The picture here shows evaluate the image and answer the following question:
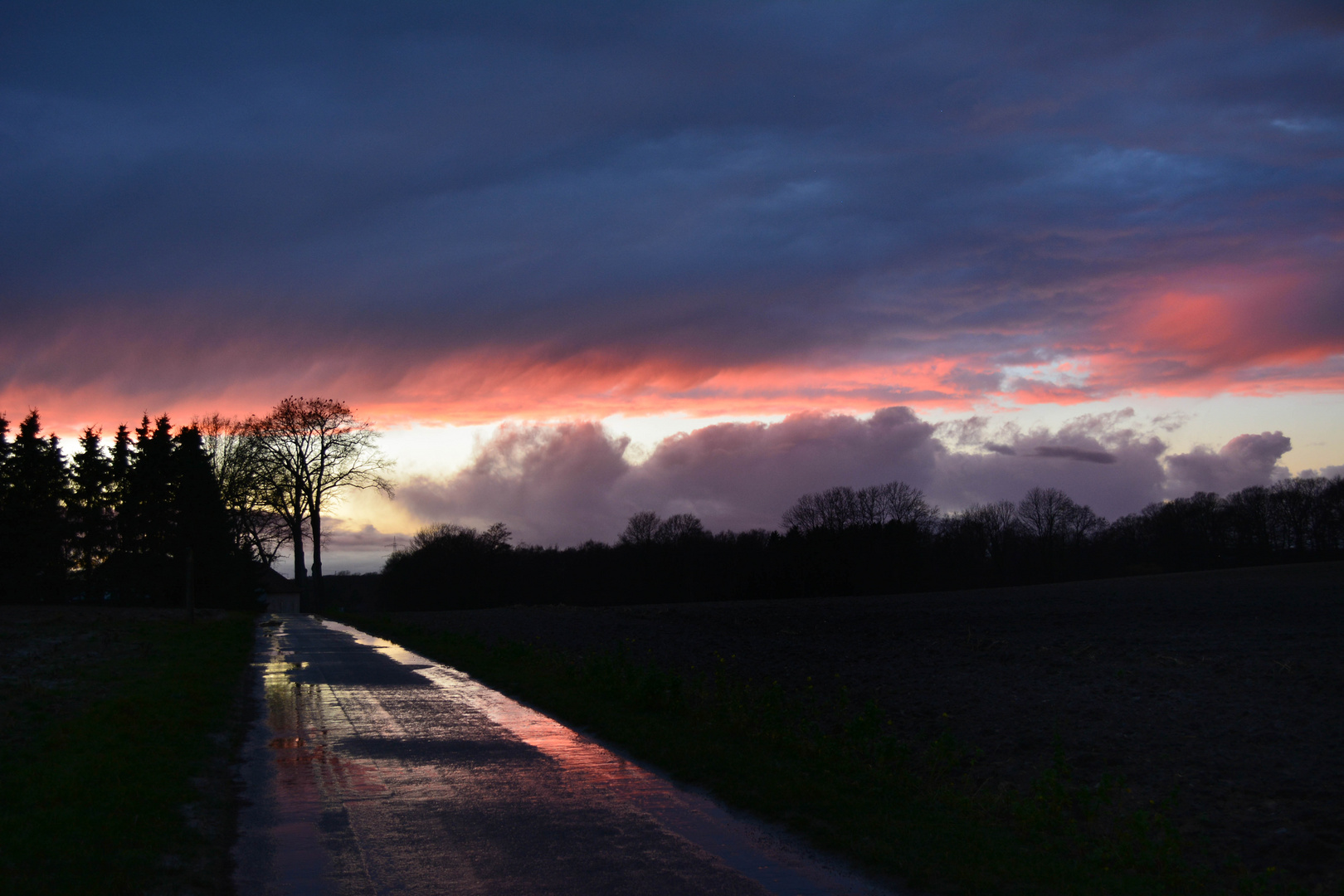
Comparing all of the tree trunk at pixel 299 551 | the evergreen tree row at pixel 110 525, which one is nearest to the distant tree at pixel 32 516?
the evergreen tree row at pixel 110 525

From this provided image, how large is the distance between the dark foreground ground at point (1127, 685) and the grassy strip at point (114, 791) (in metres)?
8.78

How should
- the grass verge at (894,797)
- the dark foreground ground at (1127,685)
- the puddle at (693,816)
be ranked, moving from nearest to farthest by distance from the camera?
the puddle at (693,816), the grass verge at (894,797), the dark foreground ground at (1127,685)

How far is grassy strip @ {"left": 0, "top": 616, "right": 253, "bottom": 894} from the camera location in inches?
240

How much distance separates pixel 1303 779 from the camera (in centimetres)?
1009

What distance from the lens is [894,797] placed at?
8.93 m

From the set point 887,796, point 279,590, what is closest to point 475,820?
point 887,796

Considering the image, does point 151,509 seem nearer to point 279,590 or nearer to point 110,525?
point 110,525

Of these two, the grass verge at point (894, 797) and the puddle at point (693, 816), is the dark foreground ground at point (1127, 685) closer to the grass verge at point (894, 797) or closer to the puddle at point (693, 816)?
the grass verge at point (894, 797)

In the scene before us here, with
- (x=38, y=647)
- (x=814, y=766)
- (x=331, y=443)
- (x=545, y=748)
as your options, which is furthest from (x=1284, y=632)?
(x=331, y=443)

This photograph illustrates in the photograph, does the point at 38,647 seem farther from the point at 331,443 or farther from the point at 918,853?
the point at 331,443

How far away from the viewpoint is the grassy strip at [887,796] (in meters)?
6.78

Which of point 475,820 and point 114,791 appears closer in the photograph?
point 475,820

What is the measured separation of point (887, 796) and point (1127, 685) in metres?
9.92

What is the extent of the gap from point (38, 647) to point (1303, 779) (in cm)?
2749
